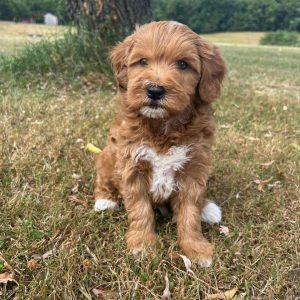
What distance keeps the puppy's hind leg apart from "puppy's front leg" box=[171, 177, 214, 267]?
0.67 metres

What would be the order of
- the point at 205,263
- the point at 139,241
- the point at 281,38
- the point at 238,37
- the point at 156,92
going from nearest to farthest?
the point at 156,92 → the point at 205,263 → the point at 139,241 → the point at 281,38 → the point at 238,37

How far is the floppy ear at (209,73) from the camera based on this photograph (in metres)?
3.76

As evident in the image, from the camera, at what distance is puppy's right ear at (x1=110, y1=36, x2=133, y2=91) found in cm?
386

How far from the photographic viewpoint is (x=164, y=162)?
3.66 metres

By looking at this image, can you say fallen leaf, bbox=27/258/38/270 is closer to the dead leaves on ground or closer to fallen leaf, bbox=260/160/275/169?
the dead leaves on ground

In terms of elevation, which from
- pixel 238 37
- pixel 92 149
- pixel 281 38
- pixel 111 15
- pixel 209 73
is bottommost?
pixel 238 37

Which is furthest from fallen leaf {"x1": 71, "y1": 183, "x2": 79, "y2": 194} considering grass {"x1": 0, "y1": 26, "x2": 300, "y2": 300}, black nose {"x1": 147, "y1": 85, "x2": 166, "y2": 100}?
black nose {"x1": 147, "y1": 85, "x2": 166, "y2": 100}

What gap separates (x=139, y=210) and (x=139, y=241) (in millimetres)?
270

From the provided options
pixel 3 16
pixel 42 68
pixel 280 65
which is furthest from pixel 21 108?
pixel 3 16

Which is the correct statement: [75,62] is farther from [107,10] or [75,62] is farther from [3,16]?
[3,16]

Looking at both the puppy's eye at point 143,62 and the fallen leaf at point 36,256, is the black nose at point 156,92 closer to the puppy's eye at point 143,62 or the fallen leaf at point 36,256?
the puppy's eye at point 143,62

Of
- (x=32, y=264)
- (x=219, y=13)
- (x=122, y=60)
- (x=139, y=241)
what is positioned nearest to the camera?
(x=32, y=264)

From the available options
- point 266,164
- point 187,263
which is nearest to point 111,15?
point 266,164

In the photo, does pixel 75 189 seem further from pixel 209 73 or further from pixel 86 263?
pixel 209 73
